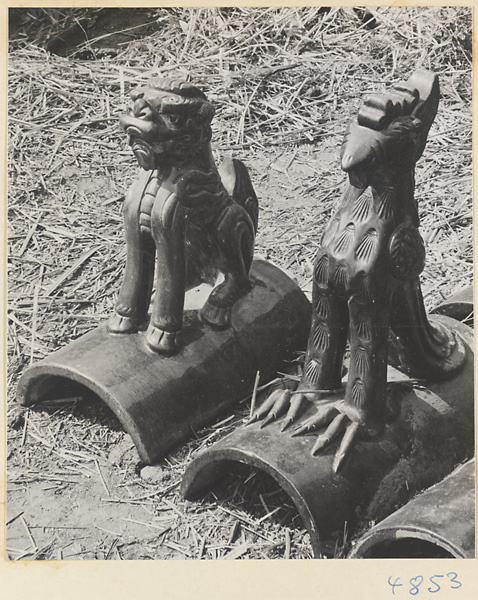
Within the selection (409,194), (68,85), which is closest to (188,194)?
(409,194)

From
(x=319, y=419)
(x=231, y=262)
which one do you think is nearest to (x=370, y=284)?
(x=319, y=419)

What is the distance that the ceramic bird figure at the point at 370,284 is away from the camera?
131 inches

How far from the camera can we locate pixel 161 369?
158 inches

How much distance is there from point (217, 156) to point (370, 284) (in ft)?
8.19

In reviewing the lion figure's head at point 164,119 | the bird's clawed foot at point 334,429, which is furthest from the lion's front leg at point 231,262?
the bird's clawed foot at point 334,429

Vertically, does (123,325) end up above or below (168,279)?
below

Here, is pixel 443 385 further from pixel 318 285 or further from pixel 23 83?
pixel 23 83

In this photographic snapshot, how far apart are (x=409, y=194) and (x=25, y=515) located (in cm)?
183

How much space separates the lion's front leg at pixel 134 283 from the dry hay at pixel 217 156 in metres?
0.44

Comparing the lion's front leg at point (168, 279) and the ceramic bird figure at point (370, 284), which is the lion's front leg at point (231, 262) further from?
the ceramic bird figure at point (370, 284)

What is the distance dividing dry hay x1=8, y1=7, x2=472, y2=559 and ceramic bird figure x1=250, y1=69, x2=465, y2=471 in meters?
0.47

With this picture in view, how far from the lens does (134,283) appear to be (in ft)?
13.5

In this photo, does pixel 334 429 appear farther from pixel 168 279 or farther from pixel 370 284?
pixel 168 279

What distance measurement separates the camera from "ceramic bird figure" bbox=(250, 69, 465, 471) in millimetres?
3318
